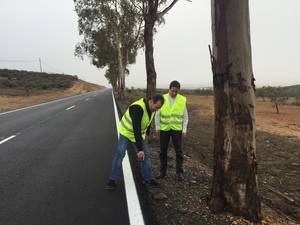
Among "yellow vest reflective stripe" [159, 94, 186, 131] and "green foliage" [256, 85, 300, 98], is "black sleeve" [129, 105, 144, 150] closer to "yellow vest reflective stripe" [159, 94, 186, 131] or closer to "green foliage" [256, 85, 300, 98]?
"yellow vest reflective stripe" [159, 94, 186, 131]

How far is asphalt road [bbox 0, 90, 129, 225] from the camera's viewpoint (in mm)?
4961

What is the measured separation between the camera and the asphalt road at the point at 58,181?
4.96 m

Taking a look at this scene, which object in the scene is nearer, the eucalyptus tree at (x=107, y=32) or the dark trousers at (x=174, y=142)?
the dark trousers at (x=174, y=142)

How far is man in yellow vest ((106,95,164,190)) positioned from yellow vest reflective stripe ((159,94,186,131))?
1.41 ft

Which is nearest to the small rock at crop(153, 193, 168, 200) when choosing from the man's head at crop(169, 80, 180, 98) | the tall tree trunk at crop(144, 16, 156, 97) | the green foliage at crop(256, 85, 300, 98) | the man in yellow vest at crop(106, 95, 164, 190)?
the man in yellow vest at crop(106, 95, 164, 190)

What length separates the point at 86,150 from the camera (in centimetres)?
988

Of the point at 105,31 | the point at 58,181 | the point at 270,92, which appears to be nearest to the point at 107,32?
the point at 105,31

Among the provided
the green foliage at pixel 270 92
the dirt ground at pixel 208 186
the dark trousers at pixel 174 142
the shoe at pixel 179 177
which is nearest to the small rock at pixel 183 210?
the dirt ground at pixel 208 186

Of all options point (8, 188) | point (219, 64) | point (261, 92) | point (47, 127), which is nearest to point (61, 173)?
point (8, 188)

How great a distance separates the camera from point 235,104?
457 centimetres

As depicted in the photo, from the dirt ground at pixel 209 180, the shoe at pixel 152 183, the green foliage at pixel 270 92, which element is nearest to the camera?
the dirt ground at pixel 209 180

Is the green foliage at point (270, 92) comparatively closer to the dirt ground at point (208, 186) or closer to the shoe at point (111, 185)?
the dirt ground at point (208, 186)

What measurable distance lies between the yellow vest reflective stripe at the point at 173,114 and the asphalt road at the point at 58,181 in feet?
4.22

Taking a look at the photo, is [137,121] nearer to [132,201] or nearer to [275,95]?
[132,201]
